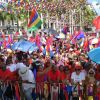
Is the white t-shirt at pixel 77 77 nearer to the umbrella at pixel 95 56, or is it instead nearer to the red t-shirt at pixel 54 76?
the red t-shirt at pixel 54 76

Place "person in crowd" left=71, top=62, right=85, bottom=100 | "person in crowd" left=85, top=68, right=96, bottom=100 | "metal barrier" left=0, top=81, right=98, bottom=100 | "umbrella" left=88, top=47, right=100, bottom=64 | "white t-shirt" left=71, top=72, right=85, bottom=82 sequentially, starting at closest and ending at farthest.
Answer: "umbrella" left=88, top=47, right=100, bottom=64, "person in crowd" left=85, top=68, right=96, bottom=100, "person in crowd" left=71, top=62, right=85, bottom=100, "metal barrier" left=0, top=81, right=98, bottom=100, "white t-shirt" left=71, top=72, right=85, bottom=82

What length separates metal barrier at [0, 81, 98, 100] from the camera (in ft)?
39.2

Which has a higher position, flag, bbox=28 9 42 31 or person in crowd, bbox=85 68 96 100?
flag, bbox=28 9 42 31

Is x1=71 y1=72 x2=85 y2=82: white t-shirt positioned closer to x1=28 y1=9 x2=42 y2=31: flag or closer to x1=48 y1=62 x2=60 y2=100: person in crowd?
x1=48 y1=62 x2=60 y2=100: person in crowd

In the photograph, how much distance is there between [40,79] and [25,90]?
0.52 meters

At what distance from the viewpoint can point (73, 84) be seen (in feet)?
38.9

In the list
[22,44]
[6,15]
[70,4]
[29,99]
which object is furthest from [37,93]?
[6,15]

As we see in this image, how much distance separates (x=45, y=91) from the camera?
1211 centimetres

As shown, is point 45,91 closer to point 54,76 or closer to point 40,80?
point 40,80

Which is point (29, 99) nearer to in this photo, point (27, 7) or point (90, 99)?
point (90, 99)

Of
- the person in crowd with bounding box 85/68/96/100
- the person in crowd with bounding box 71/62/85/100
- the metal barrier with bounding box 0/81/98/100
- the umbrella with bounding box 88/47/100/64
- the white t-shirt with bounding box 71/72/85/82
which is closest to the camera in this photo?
the umbrella with bounding box 88/47/100/64

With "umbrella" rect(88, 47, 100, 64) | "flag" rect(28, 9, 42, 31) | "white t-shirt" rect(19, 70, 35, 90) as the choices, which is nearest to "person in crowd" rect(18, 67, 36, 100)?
"white t-shirt" rect(19, 70, 35, 90)

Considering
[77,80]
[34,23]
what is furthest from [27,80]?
[34,23]

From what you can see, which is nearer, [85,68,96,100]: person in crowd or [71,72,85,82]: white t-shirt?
[85,68,96,100]: person in crowd
